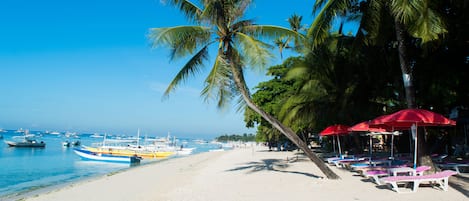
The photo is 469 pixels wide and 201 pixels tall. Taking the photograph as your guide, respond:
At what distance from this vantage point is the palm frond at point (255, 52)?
29.6 feet

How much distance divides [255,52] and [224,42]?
1391 millimetres

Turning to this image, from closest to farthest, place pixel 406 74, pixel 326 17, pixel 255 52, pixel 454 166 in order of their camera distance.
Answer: pixel 255 52, pixel 406 74, pixel 326 17, pixel 454 166

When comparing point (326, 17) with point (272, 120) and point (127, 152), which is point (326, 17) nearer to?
point (272, 120)

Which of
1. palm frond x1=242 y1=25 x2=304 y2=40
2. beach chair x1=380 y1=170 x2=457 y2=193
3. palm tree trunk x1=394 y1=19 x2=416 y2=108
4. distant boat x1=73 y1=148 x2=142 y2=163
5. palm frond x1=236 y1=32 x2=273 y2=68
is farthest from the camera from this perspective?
distant boat x1=73 y1=148 x2=142 y2=163

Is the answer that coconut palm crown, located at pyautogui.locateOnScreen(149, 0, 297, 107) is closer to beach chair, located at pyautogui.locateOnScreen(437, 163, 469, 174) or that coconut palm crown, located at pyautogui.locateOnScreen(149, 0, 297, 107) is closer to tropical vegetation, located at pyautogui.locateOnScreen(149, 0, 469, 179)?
tropical vegetation, located at pyautogui.locateOnScreen(149, 0, 469, 179)

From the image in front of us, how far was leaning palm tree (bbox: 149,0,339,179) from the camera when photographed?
31.1ft

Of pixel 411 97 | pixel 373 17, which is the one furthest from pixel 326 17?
pixel 411 97

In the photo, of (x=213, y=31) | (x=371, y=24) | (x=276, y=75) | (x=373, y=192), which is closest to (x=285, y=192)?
(x=373, y=192)

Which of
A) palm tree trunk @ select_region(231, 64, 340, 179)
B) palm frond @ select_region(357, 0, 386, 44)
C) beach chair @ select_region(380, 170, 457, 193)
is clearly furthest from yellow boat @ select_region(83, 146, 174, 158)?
beach chair @ select_region(380, 170, 457, 193)

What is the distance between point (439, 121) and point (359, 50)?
6.63 metres

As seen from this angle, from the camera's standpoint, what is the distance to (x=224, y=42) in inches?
398

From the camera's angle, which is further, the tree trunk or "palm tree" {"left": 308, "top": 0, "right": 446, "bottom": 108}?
the tree trunk

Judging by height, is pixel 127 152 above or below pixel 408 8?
below

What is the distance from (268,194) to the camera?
8.51 meters
